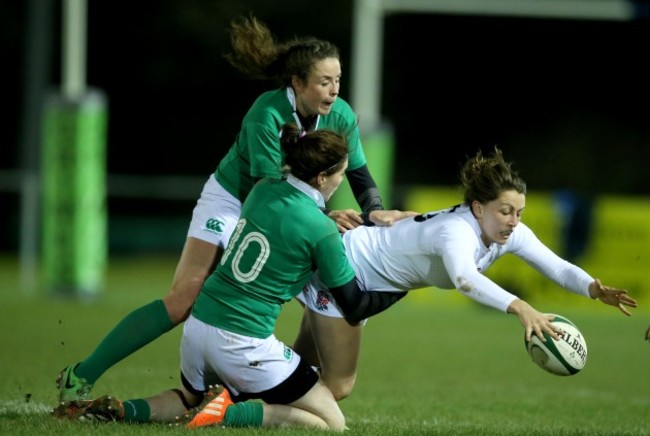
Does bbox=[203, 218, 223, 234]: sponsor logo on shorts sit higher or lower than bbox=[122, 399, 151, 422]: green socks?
higher

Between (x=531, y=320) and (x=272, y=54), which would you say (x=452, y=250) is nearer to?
(x=531, y=320)

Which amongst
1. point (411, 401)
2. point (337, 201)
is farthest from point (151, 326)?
point (337, 201)

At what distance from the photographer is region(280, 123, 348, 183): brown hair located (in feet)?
18.2

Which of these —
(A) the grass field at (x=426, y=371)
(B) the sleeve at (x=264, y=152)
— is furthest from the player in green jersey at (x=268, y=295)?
(B) the sleeve at (x=264, y=152)

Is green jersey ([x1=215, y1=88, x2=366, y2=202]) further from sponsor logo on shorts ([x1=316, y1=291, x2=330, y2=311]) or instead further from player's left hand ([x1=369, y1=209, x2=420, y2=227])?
sponsor logo on shorts ([x1=316, y1=291, x2=330, y2=311])

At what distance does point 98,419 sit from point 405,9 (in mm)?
9960

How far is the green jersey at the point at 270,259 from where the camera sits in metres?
5.50

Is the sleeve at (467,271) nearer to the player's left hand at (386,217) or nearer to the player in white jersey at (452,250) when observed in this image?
the player in white jersey at (452,250)

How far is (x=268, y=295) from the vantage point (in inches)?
219

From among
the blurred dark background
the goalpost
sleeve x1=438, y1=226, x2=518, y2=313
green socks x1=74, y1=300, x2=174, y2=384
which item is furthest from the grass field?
the blurred dark background

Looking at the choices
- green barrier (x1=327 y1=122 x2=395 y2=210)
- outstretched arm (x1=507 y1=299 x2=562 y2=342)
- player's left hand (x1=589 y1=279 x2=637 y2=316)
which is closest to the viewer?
outstretched arm (x1=507 y1=299 x2=562 y2=342)

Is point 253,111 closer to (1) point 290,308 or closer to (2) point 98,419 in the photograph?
(2) point 98,419

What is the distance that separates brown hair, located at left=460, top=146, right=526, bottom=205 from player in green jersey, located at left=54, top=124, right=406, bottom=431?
0.66 m

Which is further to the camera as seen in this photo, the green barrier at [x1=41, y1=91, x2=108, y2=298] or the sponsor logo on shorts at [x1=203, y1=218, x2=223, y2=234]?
the green barrier at [x1=41, y1=91, x2=108, y2=298]
